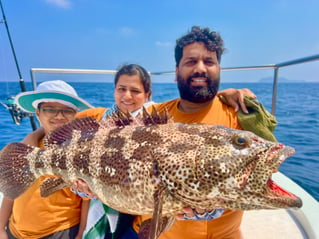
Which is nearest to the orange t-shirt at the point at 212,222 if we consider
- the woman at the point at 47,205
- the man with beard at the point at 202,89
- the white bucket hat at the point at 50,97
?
the man with beard at the point at 202,89

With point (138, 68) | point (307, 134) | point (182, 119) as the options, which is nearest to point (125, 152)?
point (182, 119)

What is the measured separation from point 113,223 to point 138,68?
2013 mm

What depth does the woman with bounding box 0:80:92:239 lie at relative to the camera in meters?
2.44

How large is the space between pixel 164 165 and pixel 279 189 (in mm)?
720

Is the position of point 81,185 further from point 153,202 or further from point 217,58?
point 217,58

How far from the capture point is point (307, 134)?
30.6 ft

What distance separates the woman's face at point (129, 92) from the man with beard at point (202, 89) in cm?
86

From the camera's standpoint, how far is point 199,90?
2.13 m

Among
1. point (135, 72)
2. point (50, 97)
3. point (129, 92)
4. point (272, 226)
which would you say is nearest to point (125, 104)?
point (129, 92)

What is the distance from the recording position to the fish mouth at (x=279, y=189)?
1.28m

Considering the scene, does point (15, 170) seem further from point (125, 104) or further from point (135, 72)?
point (135, 72)

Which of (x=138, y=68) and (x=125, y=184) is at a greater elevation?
(x=138, y=68)

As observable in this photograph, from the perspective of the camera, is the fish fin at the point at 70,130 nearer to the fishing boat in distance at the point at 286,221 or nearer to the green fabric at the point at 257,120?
the green fabric at the point at 257,120

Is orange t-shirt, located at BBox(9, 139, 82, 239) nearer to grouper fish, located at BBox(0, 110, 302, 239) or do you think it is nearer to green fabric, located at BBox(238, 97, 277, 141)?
grouper fish, located at BBox(0, 110, 302, 239)
